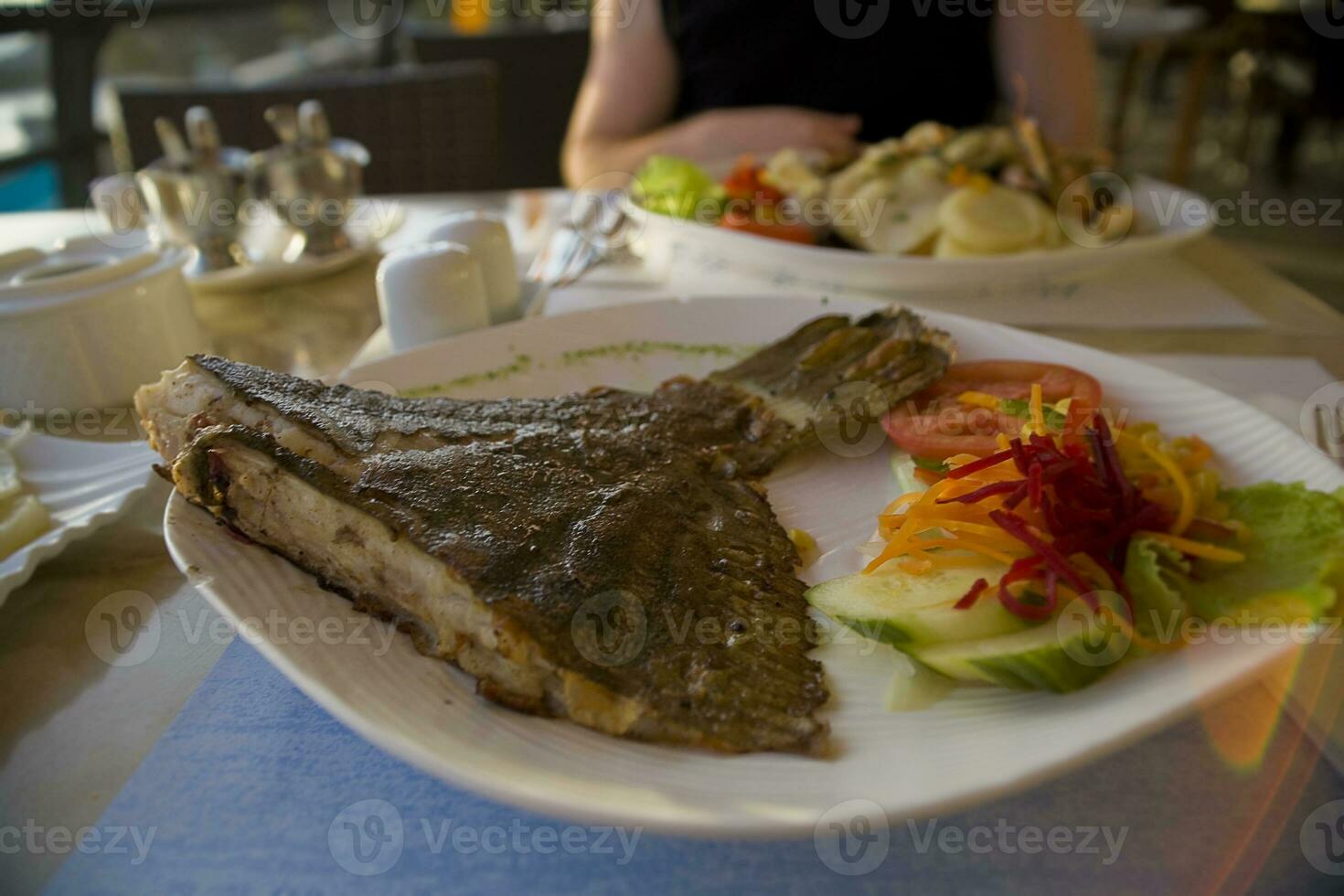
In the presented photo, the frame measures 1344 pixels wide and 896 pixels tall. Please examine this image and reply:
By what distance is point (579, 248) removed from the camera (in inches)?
101

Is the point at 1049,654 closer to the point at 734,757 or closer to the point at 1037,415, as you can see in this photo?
the point at 734,757

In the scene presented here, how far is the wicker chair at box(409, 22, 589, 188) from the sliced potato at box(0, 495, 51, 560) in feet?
12.0

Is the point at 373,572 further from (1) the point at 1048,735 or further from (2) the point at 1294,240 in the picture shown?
(2) the point at 1294,240

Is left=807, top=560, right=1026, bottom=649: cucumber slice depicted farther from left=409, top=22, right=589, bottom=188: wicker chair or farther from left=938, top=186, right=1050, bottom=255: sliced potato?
left=409, top=22, right=589, bottom=188: wicker chair

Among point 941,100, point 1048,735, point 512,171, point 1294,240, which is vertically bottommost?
point 1294,240

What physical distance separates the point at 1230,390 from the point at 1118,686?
3.59 feet

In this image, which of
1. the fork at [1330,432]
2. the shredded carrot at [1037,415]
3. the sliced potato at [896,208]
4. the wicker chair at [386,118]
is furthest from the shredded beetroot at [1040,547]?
the wicker chair at [386,118]

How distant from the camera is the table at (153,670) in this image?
0.93 m

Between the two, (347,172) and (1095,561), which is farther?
(347,172)

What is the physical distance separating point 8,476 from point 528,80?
13.7ft

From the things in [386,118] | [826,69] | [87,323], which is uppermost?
[826,69]

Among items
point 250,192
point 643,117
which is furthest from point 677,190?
point 250,192

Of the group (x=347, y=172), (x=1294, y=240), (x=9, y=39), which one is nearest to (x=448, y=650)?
(x=347, y=172)

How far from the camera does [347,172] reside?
2607 millimetres
